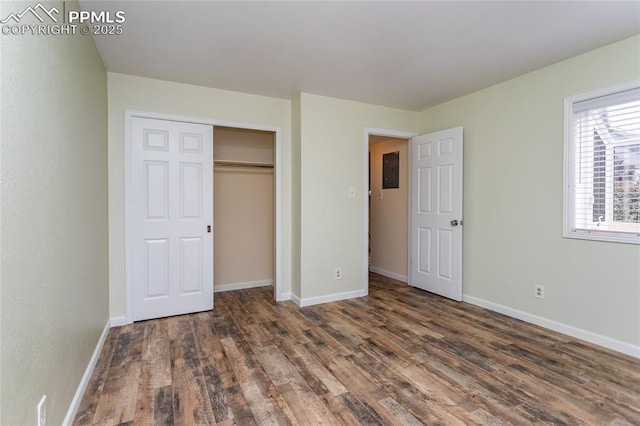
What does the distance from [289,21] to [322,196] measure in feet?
6.33

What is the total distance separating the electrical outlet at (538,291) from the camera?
117 inches

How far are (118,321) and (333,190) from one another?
2554mm

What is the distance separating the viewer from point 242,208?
4.34 m

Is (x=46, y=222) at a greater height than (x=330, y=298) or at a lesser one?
greater

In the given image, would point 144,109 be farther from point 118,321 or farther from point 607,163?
point 607,163

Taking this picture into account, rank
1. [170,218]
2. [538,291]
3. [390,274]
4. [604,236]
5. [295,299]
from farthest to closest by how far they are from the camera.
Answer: [390,274] → [295,299] → [170,218] → [538,291] → [604,236]

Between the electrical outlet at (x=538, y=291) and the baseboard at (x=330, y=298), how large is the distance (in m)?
1.78

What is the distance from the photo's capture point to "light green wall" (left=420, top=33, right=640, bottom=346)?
Answer: 248cm

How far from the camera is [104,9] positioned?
2016mm

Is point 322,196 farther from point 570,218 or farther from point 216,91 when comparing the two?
point 570,218

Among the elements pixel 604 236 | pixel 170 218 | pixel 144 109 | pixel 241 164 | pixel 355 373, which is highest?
pixel 144 109

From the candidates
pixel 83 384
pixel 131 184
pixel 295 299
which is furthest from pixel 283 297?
pixel 83 384

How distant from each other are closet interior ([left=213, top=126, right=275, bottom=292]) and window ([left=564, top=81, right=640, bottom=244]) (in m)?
3.10

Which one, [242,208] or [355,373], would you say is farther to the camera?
[242,208]
